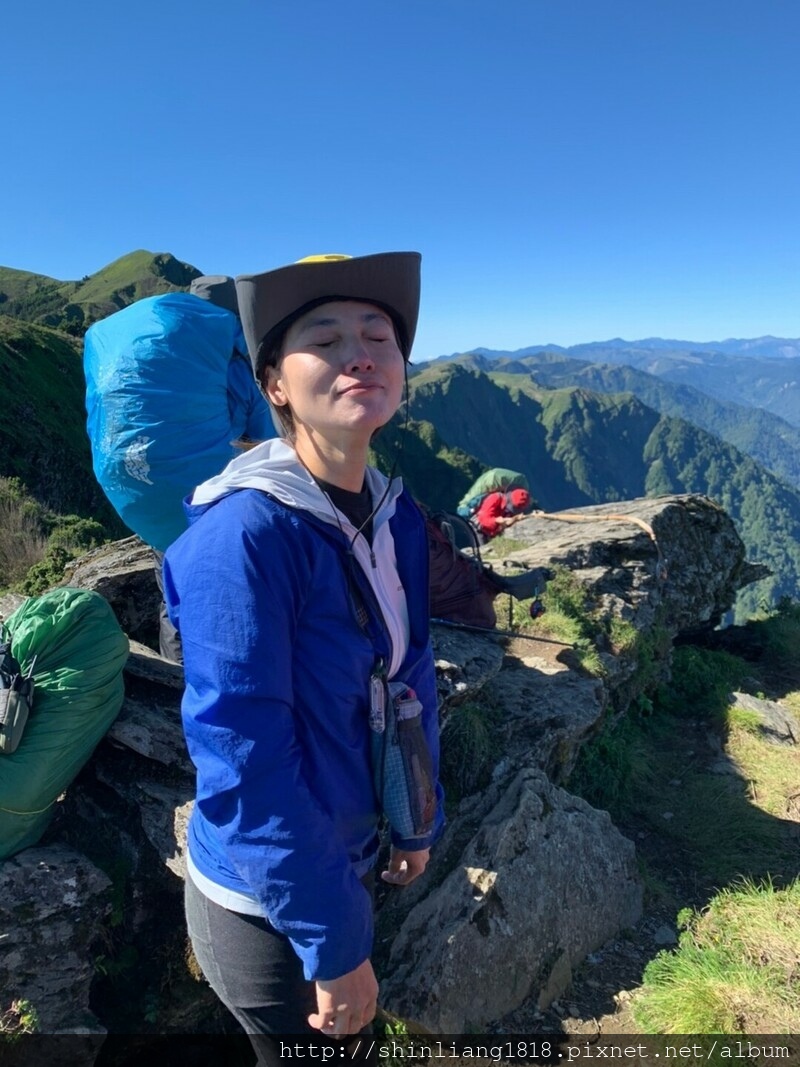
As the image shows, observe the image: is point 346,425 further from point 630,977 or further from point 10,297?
point 10,297

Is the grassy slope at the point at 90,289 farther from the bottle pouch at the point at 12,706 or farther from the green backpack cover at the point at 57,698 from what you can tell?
the bottle pouch at the point at 12,706

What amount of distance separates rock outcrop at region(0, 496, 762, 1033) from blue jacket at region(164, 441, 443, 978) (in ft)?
7.38

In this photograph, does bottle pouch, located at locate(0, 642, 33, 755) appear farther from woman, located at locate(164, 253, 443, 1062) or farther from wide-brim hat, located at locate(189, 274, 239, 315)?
wide-brim hat, located at locate(189, 274, 239, 315)

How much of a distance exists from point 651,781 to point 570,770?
1.22m

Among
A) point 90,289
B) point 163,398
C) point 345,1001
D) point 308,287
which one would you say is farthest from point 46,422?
point 90,289

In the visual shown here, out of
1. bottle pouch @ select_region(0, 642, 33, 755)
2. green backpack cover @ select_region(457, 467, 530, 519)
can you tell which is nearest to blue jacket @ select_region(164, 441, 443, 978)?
bottle pouch @ select_region(0, 642, 33, 755)

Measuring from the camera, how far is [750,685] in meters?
9.52

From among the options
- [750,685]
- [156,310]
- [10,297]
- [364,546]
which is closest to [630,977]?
[364,546]

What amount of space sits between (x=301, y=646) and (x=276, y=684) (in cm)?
20

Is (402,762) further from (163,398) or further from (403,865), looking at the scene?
(163,398)

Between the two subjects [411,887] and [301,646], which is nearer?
[301,646]

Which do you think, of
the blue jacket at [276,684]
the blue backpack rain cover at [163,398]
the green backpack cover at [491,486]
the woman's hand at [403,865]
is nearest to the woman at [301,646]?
the blue jacket at [276,684]

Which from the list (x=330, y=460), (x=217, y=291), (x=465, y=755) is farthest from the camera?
(x=465, y=755)

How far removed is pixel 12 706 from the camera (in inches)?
142
